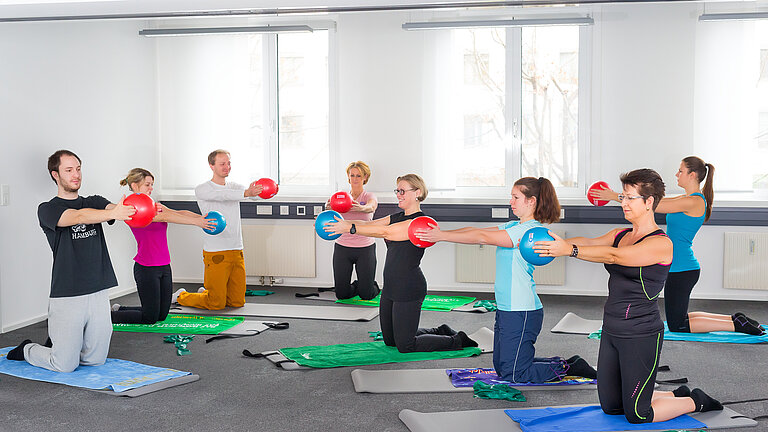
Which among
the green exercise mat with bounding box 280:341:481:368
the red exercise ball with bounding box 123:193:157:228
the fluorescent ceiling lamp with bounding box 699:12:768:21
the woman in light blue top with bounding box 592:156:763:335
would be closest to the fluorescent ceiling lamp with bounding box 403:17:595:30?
the fluorescent ceiling lamp with bounding box 699:12:768:21

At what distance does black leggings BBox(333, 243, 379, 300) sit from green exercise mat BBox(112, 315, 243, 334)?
3.62 ft

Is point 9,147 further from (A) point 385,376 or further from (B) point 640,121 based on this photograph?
(B) point 640,121

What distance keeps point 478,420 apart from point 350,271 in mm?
3451

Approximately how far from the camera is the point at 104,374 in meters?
4.38

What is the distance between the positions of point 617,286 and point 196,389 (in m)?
2.33

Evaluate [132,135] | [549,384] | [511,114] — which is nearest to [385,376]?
[549,384]

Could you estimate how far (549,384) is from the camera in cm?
414

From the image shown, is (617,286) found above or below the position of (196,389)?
above

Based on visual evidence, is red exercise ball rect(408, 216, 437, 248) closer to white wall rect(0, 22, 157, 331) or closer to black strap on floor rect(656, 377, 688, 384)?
black strap on floor rect(656, 377, 688, 384)

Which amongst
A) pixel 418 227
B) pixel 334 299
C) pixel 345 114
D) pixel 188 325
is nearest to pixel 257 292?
pixel 334 299

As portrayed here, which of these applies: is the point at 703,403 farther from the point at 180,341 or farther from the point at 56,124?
the point at 56,124

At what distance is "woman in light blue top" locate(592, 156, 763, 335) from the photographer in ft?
17.0

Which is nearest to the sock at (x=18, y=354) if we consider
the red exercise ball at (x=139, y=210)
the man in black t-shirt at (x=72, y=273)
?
the man in black t-shirt at (x=72, y=273)

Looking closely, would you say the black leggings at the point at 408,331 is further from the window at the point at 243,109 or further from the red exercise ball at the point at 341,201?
the window at the point at 243,109
